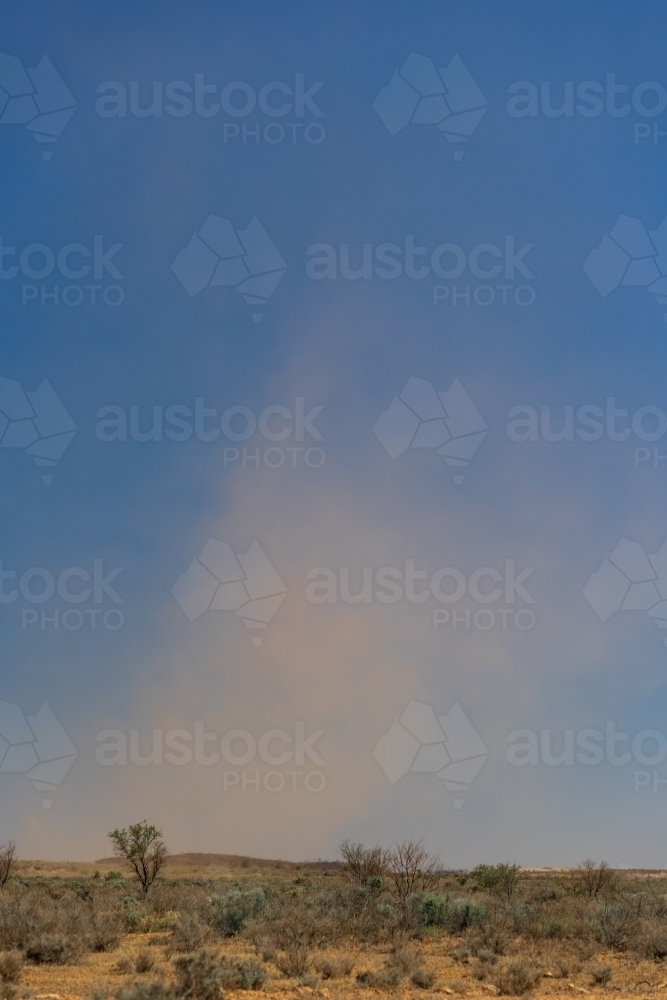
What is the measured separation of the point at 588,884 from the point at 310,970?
21265mm

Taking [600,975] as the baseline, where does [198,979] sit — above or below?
above

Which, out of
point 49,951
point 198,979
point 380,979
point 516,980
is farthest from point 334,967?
point 49,951

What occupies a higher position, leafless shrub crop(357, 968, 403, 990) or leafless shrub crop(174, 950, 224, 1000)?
leafless shrub crop(174, 950, 224, 1000)

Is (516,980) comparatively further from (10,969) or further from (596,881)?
(596,881)

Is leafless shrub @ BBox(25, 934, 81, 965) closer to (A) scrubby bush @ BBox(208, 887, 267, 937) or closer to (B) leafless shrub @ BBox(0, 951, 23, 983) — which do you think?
(B) leafless shrub @ BBox(0, 951, 23, 983)

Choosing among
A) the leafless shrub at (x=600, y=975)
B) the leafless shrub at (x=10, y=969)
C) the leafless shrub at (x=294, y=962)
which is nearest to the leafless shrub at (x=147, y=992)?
the leafless shrub at (x=10, y=969)

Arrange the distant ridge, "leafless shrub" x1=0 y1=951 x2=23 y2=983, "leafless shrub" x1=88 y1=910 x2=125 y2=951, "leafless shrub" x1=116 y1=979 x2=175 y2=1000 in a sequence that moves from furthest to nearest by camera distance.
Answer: the distant ridge
"leafless shrub" x1=88 y1=910 x2=125 y2=951
"leafless shrub" x1=0 y1=951 x2=23 y2=983
"leafless shrub" x1=116 y1=979 x2=175 y2=1000

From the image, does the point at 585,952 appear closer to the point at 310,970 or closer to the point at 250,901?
the point at 310,970

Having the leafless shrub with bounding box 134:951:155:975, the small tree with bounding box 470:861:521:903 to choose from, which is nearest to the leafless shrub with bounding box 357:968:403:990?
the leafless shrub with bounding box 134:951:155:975

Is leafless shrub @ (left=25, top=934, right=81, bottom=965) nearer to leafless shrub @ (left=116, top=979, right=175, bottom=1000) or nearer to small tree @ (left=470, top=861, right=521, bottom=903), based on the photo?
leafless shrub @ (left=116, top=979, right=175, bottom=1000)

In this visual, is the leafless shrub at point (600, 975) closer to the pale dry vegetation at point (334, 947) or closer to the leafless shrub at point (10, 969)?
the pale dry vegetation at point (334, 947)

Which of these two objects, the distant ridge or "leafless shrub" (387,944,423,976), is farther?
the distant ridge

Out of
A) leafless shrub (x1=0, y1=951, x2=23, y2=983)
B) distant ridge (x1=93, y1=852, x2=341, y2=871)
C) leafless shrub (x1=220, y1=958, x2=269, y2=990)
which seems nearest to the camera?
leafless shrub (x1=220, y1=958, x2=269, y2=990)

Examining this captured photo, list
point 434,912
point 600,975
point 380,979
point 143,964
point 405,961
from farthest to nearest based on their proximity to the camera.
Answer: point 434,912, point 405,961, point 143,964, point 600,975, point 380,979
